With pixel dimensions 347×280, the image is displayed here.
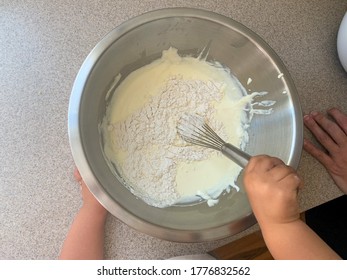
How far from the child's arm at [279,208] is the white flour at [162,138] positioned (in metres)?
0.19

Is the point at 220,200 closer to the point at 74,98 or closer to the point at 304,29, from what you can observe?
the point at 74,98

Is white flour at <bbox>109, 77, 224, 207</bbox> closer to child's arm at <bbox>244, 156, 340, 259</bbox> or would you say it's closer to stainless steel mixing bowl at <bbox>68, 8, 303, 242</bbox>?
stainless steel mixing bowl at <bbox>68, 8, 303, 242</bbox>

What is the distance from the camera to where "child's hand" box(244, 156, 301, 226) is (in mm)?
566

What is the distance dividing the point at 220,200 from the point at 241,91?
22cm

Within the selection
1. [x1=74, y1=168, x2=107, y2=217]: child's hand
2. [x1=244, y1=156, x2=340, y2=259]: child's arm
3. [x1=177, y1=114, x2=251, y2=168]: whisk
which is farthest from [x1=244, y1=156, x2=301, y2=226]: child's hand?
[x1=74, y1=168, x2=107, y2=217]: child's hand

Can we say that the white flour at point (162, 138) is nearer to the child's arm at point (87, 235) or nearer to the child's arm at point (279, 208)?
the child's arm at point (87, 235)

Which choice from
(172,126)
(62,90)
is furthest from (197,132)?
(62,90)

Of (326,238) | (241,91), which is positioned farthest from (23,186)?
(326,238)

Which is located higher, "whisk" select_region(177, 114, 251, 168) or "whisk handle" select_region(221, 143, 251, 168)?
"whisk handle" select_region(221, 143, 251, 168)

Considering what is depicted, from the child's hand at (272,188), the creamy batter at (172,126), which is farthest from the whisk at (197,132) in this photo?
the child's hand at (272,188)

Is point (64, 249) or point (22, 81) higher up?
point (22, 81)

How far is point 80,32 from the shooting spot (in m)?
0.81

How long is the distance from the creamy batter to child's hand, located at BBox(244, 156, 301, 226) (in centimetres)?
15

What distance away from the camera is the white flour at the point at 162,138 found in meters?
0.73
